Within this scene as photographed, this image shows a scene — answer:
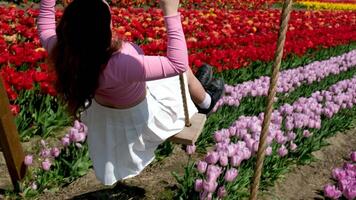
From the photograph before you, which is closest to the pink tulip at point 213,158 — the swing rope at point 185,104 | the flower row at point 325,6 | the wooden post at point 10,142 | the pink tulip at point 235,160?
the pink tulip at point 235,160

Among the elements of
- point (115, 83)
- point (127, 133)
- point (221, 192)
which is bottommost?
point (221, 192)

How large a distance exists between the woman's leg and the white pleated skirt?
0.24m

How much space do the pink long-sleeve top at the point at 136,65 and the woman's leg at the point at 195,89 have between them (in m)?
0.53

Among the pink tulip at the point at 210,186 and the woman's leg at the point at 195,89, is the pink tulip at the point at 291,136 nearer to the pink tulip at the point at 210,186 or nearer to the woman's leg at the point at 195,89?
the woman's leg at the point at 195,89

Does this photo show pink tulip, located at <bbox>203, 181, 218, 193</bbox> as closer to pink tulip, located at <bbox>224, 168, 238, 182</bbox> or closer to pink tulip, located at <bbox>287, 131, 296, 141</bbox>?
pink tulip, located at <bbox>224, 168, 238, 182</bbox>

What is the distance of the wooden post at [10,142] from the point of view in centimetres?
264

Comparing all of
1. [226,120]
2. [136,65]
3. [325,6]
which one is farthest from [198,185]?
[325,6]

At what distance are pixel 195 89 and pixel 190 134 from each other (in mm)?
417

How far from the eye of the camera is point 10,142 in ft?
9.02

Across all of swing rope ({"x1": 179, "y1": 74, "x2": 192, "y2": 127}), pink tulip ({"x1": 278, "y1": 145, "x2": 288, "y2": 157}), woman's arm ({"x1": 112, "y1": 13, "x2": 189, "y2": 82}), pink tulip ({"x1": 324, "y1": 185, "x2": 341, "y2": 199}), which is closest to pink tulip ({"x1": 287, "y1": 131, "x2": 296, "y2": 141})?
pink tulip ({"x1": 278, "y1": 145, "x2": 288, "y2": 157})

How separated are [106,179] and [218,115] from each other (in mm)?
1806

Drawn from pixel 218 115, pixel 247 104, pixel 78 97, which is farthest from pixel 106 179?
pixel 247 104

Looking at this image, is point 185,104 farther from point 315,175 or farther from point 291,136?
point 315,175

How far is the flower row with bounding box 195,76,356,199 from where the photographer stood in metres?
2.73
